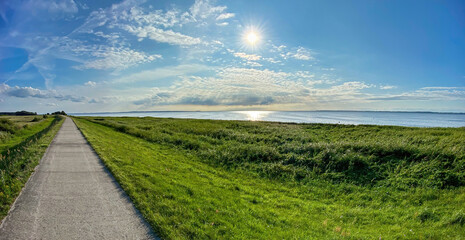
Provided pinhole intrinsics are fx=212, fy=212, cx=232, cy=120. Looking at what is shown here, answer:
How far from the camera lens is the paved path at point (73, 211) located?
18.2 ft

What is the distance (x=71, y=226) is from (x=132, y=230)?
1.71 metres

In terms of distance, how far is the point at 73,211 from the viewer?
21.6 feet

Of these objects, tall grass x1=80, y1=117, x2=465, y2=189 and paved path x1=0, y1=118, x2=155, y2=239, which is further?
tall grass x1=80, y1=117, x2=465, y2=189

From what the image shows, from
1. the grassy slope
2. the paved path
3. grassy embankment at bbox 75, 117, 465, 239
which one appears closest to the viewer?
the paved path

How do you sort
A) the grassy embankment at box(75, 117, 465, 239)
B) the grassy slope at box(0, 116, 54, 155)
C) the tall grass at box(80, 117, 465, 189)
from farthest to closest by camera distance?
the grassy slope at box(0, 116, 54, 155) < the tall grass at box(80, 117, 465, 189) < the grassy embankment at box(75, 117, 465, 239)

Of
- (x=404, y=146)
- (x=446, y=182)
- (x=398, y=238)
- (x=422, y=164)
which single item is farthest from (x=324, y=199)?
(x=404, y=146)

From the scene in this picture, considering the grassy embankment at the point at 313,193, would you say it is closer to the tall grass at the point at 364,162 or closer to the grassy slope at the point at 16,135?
the tall grass at the point at 364,162

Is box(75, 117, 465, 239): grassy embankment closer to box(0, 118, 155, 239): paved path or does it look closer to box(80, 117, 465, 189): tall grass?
box(80, 117, 465, 189): tall grass

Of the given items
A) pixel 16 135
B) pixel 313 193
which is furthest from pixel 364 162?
pixel 16 135

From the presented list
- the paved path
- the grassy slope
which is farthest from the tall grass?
the grassy slope

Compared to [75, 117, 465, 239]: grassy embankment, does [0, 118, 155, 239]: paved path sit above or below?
above

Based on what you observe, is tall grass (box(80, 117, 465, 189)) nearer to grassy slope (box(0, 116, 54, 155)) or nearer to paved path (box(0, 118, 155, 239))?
paved path (box(0, 118, 155, 239))

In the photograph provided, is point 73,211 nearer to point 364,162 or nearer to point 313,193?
point 313,193

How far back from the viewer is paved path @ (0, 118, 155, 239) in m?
5.54
